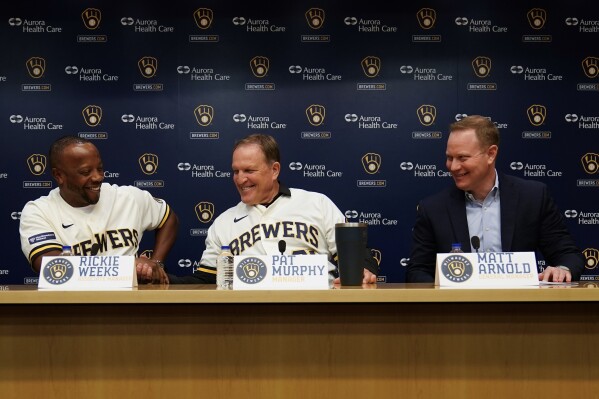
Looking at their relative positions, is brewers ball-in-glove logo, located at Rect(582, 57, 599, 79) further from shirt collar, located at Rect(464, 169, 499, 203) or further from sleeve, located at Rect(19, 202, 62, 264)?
sleeve, located at Rect(19, 202, 62, 264)

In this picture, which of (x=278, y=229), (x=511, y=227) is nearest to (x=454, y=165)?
(x=511, y=227)

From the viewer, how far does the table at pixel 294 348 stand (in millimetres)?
1846

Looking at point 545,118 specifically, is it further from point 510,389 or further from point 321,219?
point 510,389

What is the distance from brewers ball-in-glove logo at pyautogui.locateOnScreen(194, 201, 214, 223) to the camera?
4.94 metres

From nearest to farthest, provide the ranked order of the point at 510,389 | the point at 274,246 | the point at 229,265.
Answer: the point at 510,389 < the point at 229,265 < the point at 274,246

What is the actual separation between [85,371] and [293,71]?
3442 millimetres

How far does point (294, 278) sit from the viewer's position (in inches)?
75.0

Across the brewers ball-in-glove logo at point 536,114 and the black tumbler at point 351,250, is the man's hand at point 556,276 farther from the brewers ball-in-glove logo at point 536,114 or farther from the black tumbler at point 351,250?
the brewers ball-in-glove logo at point 536,114

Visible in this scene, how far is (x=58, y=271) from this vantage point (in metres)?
1.98

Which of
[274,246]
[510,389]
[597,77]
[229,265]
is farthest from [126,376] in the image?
[597,77]

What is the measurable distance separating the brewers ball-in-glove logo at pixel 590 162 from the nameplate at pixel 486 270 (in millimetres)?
3260

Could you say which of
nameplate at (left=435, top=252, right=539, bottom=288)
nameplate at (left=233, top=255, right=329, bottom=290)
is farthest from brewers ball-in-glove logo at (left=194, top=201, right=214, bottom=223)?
nameplate at (left=435, top=252, right=539, bottom=288)

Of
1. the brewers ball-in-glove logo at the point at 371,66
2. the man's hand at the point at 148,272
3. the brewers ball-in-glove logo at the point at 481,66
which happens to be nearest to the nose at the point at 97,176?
the man's hand at the point at 148,272

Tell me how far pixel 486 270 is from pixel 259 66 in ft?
11.1
